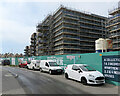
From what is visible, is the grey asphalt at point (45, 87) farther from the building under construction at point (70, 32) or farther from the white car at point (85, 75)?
the building under construction at point (70, 32)

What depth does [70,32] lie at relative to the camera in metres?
60.4

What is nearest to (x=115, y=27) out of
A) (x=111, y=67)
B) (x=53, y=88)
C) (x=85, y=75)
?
(x=111, y=67)

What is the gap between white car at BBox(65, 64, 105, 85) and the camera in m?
9.49

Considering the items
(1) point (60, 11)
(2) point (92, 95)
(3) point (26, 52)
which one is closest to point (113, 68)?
(2) point (92, 95)

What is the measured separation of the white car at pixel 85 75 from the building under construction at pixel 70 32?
1783 inches

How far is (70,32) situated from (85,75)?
51617mm

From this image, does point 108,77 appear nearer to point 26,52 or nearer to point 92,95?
point 92,95

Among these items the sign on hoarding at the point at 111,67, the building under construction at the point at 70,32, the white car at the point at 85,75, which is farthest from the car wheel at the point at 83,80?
the building under construction at the point at 70,32

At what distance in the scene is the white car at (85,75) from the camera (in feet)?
31.1

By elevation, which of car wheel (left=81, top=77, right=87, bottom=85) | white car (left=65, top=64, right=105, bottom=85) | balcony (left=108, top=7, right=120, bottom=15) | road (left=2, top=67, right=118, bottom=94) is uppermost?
balcony (left=108, top=7, right=120, bottom=15)

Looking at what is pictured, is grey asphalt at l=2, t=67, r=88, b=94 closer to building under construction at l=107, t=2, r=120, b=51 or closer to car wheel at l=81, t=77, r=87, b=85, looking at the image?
car wheel at l=81, t=77, r=87, b=85

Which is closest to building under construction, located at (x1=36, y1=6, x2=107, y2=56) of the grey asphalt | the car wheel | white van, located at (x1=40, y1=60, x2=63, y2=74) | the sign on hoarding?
white van, located at (x1=40, y1=60, x2=63, y2=74)

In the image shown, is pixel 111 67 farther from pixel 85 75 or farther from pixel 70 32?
pixel 70 32

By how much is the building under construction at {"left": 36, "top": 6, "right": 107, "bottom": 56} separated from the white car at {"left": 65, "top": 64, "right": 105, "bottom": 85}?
149 ft
